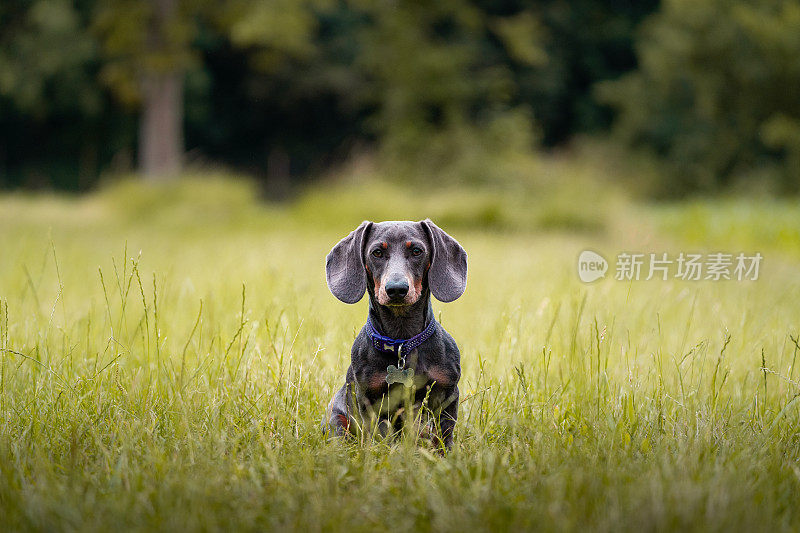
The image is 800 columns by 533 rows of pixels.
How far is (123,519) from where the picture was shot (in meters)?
1.71

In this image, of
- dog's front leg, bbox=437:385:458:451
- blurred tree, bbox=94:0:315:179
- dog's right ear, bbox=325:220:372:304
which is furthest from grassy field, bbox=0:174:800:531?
blurred tree, bbox=94:0:315:179

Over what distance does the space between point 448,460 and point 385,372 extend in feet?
1.15

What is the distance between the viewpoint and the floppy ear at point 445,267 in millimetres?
2137

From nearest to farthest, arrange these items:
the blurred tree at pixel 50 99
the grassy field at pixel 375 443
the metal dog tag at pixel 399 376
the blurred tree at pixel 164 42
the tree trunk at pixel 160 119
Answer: the grassy field at pixel 375 443, the metal dog tag at pixel 399 376, the blurred tree at pixel 164 42, the tree trunk at pixel 160 119, the blurred tree at pixel 50 99

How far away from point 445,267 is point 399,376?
375 mm

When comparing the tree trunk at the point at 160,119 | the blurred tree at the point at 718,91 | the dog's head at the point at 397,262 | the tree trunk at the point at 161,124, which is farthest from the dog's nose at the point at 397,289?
the blurred tree at the point at 718,91

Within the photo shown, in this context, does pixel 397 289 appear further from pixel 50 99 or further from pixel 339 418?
pixel 50 99

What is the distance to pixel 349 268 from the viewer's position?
2203mm

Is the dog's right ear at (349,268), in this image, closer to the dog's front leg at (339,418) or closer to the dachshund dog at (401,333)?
the dachshund dog at (401,333)

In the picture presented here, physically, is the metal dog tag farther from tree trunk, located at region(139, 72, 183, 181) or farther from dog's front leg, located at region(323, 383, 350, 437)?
tree trunk, located at region(139, 72, 183, 181)

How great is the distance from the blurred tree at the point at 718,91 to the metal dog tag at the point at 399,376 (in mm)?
24711

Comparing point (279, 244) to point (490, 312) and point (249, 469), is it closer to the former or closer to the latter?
point (490, 312)

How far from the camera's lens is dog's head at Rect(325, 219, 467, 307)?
2129 millimetres

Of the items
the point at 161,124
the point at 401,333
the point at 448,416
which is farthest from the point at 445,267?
the point at 161,124
